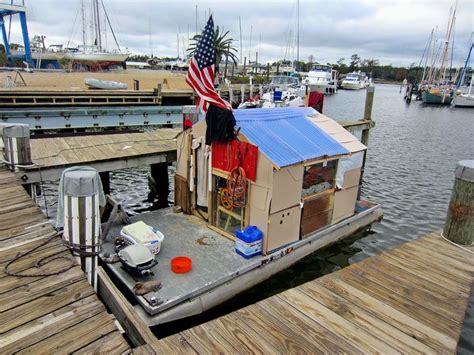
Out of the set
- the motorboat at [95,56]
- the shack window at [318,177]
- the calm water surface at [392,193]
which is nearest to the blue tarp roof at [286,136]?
the shack window at [318,177]

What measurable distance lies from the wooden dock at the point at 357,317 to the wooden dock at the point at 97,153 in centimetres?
794

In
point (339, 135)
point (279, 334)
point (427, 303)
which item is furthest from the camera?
point (339, 135)

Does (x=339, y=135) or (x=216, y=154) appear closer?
(x=216, y=154)

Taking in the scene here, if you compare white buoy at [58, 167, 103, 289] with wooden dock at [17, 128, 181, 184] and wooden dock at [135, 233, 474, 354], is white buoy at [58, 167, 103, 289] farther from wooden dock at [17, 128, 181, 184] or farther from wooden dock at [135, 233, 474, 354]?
wooden dock at [17, 128, 181, 184]

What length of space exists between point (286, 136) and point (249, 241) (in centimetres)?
309

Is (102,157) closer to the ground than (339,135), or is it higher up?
closer to the ground

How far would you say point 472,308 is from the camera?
8.90m

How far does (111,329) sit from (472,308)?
356 inches

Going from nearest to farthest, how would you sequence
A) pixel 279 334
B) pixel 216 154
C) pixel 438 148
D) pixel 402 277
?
pixel 279 334 → pixel 402 277 → pixel 216 154 → pixel 438 148

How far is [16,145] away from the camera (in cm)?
964

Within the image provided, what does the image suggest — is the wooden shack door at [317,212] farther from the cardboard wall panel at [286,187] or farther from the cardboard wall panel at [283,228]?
the cardboard wall panel at [286,187]

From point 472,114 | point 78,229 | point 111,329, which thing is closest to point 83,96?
point 78,229

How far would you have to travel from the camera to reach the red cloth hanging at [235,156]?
28.5 feet

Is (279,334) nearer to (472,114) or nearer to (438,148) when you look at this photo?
(438,148)
